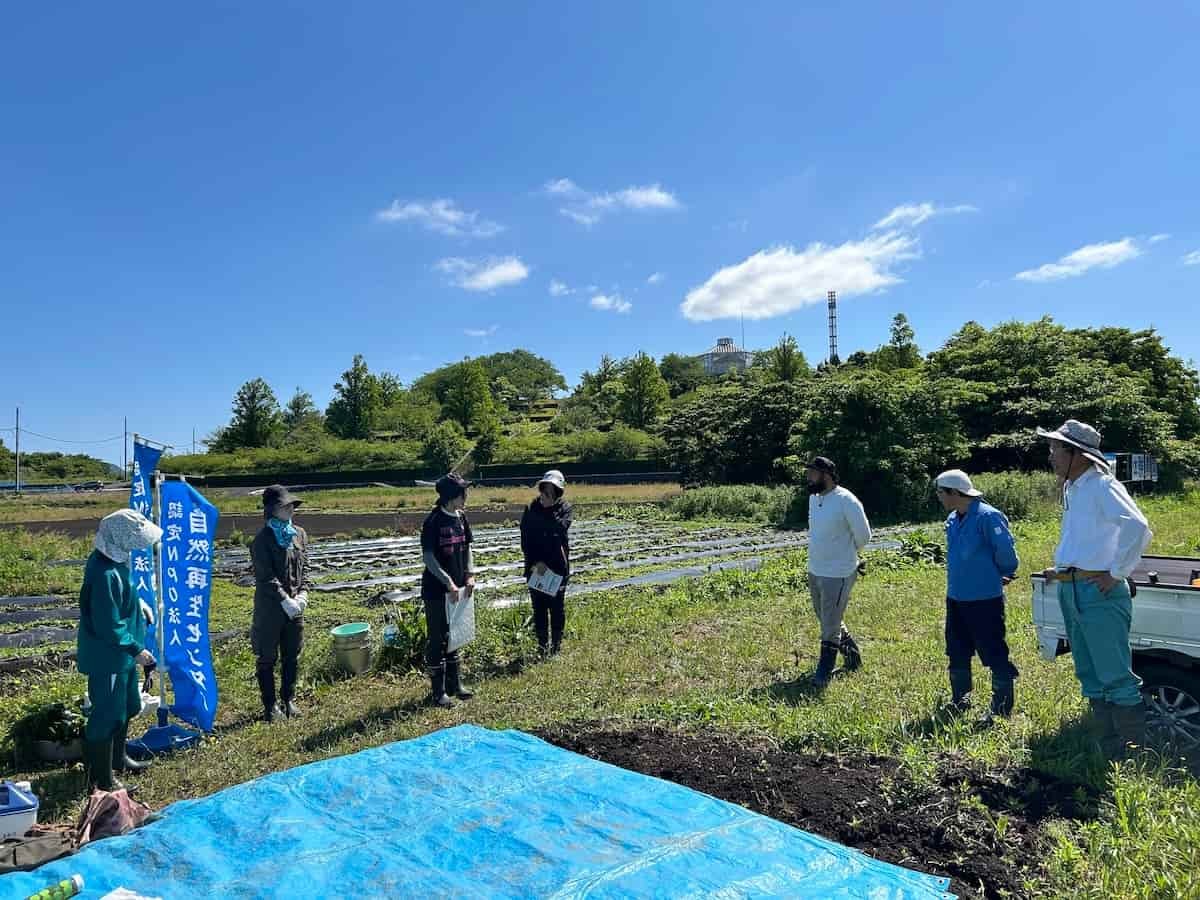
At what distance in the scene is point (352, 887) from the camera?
2957mm

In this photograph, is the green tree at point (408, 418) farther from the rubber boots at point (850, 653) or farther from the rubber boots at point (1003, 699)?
the rubber boots at point (1003, 699)

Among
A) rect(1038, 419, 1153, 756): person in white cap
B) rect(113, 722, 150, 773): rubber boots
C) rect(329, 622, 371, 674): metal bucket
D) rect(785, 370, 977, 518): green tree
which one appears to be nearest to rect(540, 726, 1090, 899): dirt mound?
rect(1038, 419, 1153, 756): person in white cap

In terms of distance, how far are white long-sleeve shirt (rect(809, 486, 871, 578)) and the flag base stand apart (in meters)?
4.68

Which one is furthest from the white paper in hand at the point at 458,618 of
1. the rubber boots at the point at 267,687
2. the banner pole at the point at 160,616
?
the banner pole at the point at 160,616

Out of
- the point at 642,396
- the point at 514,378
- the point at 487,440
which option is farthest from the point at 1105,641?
the point at 514,378

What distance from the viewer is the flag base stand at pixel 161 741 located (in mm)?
5102

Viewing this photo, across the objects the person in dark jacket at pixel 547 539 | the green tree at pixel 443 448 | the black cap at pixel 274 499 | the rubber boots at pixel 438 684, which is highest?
the green tree at pixel 443 448

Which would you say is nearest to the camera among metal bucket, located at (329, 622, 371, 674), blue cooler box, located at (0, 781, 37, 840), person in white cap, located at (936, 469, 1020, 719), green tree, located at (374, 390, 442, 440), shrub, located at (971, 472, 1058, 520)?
blue cooler box, located at (0, 781, 37, 840)

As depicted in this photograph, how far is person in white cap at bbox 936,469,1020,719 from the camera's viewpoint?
183 inches

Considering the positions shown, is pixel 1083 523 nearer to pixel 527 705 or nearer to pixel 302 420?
pixel 527 705

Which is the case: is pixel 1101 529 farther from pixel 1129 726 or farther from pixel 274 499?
pixel 274 499

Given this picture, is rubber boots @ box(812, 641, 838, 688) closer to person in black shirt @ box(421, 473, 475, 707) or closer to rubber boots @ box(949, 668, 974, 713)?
rubber boots @ box(949, 668, 974, 713)

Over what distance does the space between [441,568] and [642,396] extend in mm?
50608

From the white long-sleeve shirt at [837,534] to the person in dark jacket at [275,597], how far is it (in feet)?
12.8
